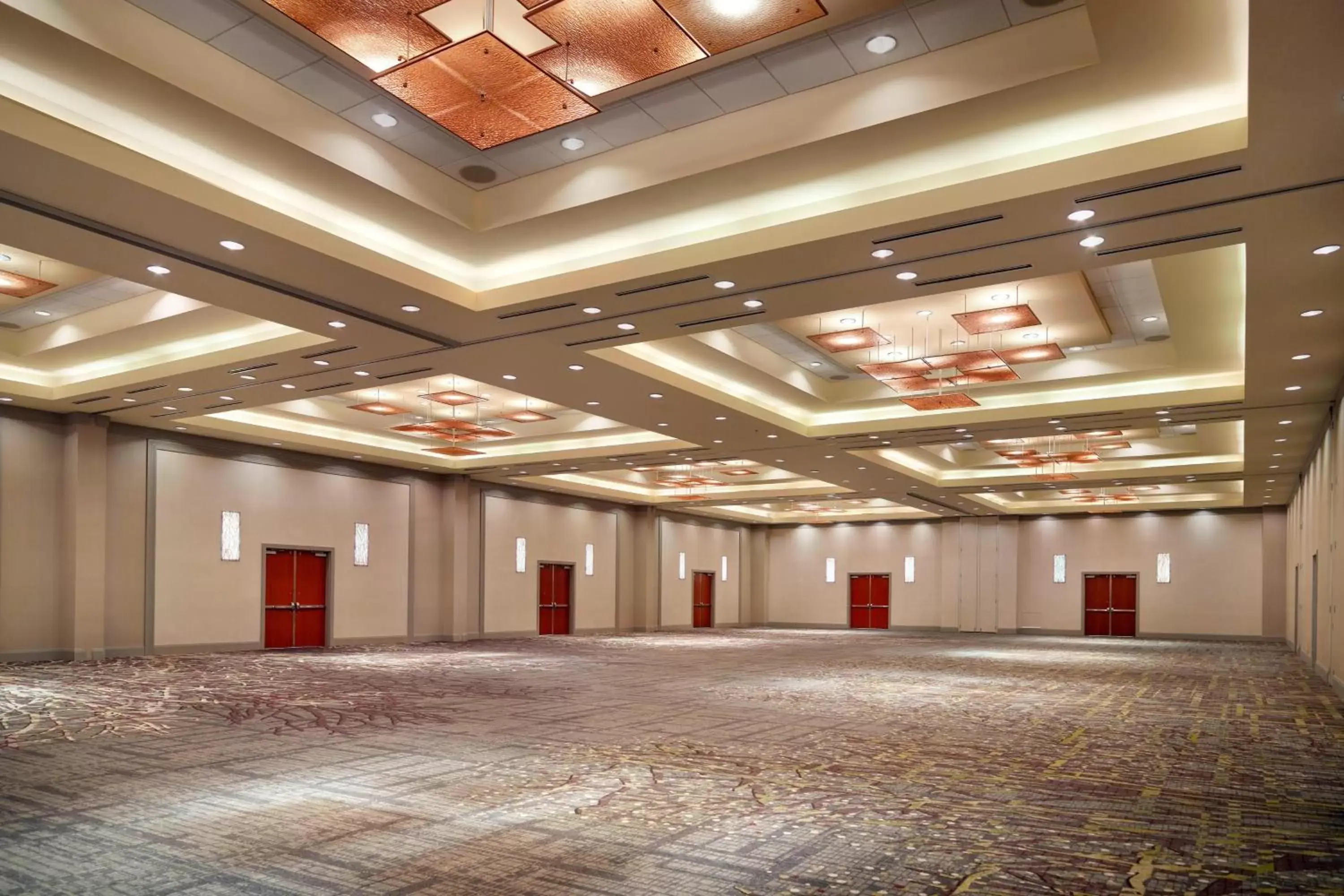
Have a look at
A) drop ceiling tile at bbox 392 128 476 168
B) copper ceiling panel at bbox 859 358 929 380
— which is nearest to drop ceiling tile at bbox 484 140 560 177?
drop ceiling tile at bbox 392 128 476 168

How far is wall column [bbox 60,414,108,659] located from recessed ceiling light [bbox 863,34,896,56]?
17.6 m

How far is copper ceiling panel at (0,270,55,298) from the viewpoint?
1205 centimetres

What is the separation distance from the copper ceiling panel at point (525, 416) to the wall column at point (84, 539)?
7.93 m

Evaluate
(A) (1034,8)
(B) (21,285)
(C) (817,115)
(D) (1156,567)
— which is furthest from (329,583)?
(D) (1156,567)

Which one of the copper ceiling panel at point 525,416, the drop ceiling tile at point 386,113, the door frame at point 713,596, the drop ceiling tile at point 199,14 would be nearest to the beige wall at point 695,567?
the door frame at point 713,596

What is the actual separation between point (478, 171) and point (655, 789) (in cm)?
628

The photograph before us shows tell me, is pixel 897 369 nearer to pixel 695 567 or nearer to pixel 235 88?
pixel 235 88

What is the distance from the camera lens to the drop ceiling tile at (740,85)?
26.1 ft

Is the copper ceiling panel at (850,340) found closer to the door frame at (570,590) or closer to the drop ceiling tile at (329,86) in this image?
the drop ceiling tile at (329,86)

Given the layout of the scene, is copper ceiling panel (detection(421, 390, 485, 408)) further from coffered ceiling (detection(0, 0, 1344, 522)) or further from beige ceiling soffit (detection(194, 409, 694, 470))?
beige ceiling soffit (detection(194, 409, 694, 470))

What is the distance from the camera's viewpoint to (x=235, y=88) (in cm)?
814

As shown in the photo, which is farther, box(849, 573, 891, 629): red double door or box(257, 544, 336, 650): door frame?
box(849, 573, 891, 629): red double door

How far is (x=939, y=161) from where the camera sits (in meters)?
8.80

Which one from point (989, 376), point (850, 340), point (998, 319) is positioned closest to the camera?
point (998, 319)
